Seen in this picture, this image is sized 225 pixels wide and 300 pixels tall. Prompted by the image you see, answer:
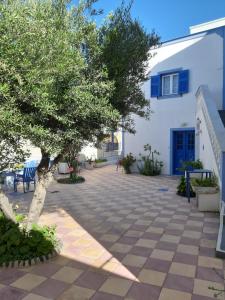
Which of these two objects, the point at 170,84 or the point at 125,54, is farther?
the point at 170,84

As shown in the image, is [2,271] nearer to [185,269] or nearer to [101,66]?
[185,269]

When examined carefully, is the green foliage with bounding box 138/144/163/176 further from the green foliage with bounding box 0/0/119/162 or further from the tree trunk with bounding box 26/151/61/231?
the green foliage with bounding box 0/0/119/162

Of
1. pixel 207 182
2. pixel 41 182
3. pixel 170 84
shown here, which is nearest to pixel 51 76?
pixel 41 182

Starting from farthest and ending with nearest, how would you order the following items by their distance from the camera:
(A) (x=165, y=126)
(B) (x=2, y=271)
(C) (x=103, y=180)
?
(A) (x=165, y=126) → (C) (x=103, y=180) → (B) (x=2, y=271)

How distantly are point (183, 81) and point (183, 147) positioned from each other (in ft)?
9.23

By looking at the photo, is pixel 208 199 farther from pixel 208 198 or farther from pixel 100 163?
pixel 100 163

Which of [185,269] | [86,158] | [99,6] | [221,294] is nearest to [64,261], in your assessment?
[185,269]

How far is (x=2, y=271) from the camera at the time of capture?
3.77 m

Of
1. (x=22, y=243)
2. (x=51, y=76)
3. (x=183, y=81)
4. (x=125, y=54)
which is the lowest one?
(x=22, y=243)

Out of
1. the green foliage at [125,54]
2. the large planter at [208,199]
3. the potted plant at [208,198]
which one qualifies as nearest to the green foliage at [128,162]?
the potted plant at [208,198]

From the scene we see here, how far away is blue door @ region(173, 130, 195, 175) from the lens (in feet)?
39.8

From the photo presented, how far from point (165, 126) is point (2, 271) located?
10.0 meters

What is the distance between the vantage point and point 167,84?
41.5 ft

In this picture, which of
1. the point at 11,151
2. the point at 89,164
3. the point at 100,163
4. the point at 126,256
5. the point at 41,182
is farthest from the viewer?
the point at 100,163
